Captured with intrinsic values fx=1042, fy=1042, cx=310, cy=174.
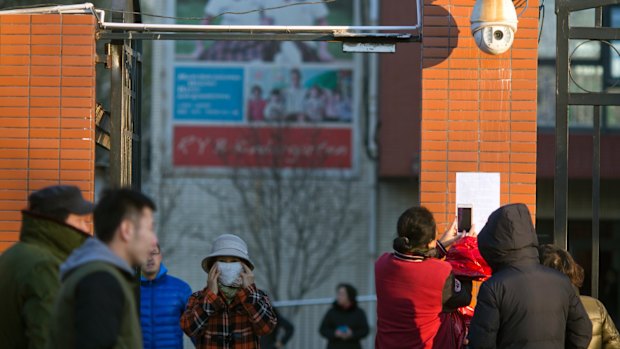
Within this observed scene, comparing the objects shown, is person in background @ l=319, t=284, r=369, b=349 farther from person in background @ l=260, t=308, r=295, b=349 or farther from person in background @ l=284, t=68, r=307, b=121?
person in background @ l=284, t=68, r=307, b=121

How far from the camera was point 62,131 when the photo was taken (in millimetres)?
7766

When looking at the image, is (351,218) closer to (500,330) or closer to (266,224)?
(266,224)

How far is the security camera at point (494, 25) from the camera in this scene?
7238 millimetres

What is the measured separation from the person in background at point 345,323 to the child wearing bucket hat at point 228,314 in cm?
566

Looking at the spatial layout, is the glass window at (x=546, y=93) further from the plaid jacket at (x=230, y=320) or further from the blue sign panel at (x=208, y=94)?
the plaid jacket at (x=230, y=320)

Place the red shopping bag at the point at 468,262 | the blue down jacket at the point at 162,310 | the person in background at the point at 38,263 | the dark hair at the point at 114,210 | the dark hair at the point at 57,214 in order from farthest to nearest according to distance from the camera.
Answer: the blue down jacket at the point at 162,310
the red shopping bag at the point at 468,262
the dark hair at the point at 57,214
the person in background at the point at 38,263
the dark hair at the point at 114,210

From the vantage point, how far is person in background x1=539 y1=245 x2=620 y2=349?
6.25 m

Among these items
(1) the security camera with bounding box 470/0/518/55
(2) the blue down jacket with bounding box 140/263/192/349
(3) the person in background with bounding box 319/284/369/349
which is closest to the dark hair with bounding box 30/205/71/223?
(2) the blue down jacket with bounding box 140/263/192/349

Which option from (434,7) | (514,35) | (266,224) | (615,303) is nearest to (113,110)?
(434,7)

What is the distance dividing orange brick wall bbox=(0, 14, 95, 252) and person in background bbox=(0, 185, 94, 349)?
2.70 meters

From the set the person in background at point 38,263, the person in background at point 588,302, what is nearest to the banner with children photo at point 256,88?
the person in background at point 588,302

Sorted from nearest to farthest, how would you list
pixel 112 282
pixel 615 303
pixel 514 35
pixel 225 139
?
pixel 112 282 < pixel 514 35 < pixel 615 303 < pixel 225 139

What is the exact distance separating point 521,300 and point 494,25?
2.42 metres

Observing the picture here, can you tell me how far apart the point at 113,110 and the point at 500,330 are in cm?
372
